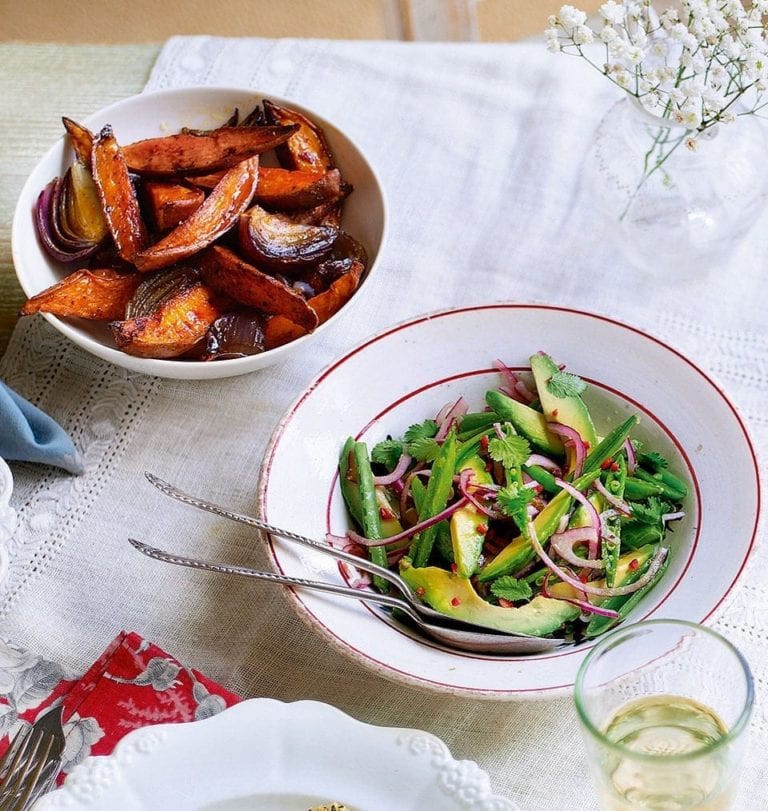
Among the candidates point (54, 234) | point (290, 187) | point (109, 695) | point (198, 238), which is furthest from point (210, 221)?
point (109, 695)

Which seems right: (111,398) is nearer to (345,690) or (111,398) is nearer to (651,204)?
(345,690)

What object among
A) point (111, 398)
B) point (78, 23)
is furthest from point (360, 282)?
point (78, 23)

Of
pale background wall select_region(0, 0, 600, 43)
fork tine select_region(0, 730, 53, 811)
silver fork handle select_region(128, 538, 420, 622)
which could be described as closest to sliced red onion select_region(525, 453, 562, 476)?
silver fork handle select_region(128, 538, 420, 622)

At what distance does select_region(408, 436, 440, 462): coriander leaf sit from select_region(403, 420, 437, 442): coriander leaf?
1 centimetres

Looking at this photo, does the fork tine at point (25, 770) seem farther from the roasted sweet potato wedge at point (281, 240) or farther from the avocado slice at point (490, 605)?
the roasted sweet potato wedge at point (281, 240)

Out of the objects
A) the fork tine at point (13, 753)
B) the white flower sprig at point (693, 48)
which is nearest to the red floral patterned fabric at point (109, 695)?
the fork tine at point (13, 753)

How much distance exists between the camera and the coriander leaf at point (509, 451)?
116 centimetres

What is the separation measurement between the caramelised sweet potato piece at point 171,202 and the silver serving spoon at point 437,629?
1.54 feet

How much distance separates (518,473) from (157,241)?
57 cm

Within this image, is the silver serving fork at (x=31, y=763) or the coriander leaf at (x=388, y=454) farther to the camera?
the coriander leaf at (x=388, y=454)

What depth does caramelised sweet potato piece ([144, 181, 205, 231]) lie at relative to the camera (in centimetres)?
135

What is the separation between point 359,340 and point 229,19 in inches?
65.2

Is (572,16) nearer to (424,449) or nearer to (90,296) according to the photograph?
(424,449)

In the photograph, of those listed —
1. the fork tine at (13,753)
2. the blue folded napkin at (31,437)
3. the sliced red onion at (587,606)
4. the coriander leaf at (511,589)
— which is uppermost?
the sliced red onion at (587,606)
